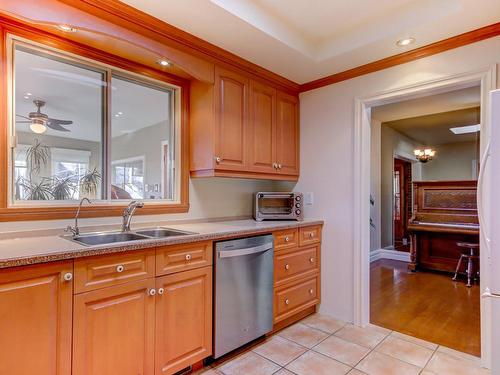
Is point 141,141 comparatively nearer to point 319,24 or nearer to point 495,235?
point 319,24

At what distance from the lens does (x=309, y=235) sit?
112 inches

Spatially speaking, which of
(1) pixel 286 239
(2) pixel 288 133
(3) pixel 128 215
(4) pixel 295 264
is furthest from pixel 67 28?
(4) pixel 295 264

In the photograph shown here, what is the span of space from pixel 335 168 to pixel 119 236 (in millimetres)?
2008

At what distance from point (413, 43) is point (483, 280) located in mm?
1786

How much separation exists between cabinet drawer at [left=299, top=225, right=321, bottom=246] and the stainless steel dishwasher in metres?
0.45

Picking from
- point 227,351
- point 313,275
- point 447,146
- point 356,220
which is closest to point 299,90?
point 356,220

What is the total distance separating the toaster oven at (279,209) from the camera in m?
2.90

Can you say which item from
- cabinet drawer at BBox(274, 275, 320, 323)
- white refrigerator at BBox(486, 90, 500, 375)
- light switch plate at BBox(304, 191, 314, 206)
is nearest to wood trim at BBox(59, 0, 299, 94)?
light switch plate at BBox(304, 191, 314, 206)

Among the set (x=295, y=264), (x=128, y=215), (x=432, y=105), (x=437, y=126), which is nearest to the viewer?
(x=128, y=215)

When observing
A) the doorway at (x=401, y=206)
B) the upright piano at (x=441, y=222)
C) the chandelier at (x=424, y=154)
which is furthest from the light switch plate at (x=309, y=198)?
the chandelier at (x=424, y=154)

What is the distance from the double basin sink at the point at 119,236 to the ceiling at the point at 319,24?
1.43m

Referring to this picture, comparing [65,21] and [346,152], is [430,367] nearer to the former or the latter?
[346,152]

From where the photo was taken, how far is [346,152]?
2846mm

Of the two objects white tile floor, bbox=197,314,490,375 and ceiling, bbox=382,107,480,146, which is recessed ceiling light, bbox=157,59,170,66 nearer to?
white tile floor, bbox=197,314,490,375
